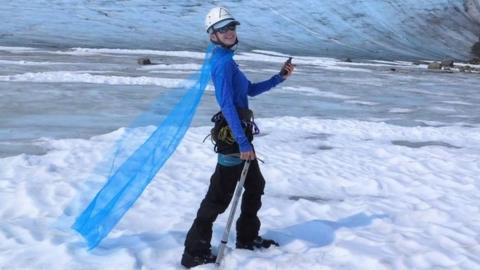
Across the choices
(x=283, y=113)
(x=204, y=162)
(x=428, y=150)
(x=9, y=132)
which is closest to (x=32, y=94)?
(x=9, y=132)

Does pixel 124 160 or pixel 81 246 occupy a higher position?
pixel 124 160

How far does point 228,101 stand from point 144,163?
72 centimetres

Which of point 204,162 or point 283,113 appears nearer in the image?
point 204,162

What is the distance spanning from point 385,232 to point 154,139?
2025 millimetres

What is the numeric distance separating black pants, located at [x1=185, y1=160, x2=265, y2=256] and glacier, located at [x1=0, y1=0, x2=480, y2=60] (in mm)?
29891

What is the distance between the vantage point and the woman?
3.78 metres

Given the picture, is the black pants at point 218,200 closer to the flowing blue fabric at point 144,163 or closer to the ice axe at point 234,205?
the ice axe at point 234,205

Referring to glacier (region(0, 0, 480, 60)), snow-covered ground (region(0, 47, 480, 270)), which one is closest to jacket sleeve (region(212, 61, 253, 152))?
snow-covered ground (region(0, 47, 480, 270))

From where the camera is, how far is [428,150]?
8.62m

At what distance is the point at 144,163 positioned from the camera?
403 cm

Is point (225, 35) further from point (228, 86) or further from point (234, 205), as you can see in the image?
point (234, 205)

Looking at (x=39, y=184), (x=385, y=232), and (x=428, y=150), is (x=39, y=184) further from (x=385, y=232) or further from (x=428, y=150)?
(x=428, y=150)

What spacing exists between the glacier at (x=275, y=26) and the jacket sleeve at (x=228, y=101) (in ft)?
98.8

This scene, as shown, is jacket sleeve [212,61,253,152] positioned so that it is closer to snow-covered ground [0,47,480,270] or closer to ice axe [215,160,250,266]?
ice axe [215,160,250,266]
